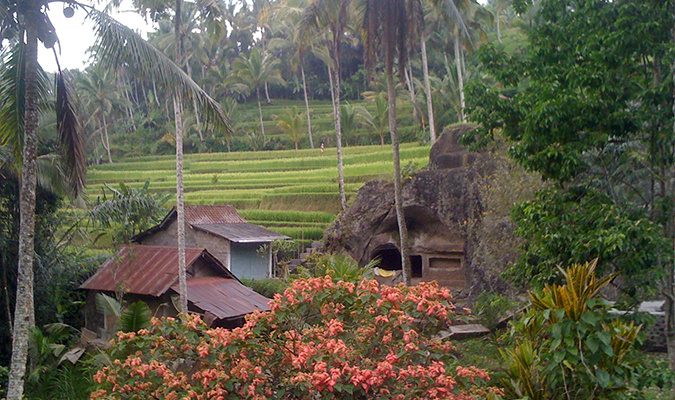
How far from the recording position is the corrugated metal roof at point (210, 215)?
21.9 m

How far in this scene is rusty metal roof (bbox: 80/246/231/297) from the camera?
1441 cm

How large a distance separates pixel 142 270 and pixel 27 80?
6723 mm

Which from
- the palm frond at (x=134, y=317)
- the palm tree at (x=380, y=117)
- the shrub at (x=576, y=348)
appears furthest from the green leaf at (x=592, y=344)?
the palm tree at (x=380, y=117)

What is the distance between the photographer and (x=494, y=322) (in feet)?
44.2

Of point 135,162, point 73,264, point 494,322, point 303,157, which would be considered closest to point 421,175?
point 494,322

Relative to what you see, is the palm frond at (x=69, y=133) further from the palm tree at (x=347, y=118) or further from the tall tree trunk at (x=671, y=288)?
the palm tree at (x=347, y=118)

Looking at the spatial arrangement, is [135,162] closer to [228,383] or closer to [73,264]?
[73,264]

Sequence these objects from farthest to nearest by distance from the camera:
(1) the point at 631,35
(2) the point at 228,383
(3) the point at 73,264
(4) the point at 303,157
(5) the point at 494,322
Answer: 1. (4) the point at 303,157
2. (3) the point at 73,264
3. (5) the point at 494,322
4. (1) the point at 631,35
5. (2) the point at 228,383

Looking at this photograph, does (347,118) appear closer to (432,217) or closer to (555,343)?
(432,217)

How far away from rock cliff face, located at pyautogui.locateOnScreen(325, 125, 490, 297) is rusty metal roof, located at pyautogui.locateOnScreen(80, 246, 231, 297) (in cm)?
570

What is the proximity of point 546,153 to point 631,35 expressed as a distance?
1810 mm

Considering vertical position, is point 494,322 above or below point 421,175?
below

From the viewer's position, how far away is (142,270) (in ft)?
50.1

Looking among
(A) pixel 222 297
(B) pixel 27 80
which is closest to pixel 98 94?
(A) pixel 222 297
